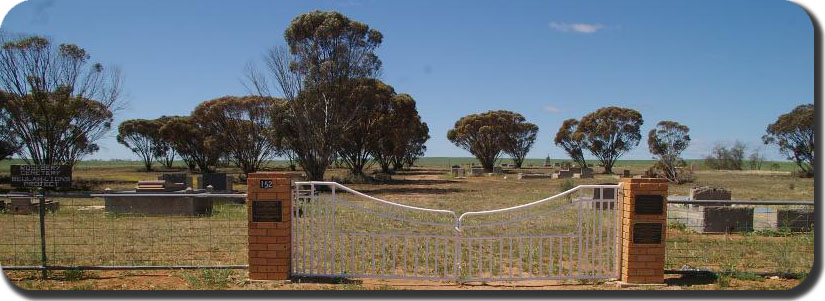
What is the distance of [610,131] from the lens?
5569 cm

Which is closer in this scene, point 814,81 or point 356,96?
point 814,81

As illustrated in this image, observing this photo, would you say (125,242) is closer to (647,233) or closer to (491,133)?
(647,233)

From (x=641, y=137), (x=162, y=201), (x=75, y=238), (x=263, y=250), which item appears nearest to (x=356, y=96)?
(x=162, y=201)

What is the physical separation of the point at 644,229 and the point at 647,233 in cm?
6

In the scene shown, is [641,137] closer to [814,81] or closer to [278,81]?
[278,81]

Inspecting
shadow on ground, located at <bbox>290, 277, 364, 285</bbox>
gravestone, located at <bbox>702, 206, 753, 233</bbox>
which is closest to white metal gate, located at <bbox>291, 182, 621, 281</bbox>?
shadow on ground, located at <bbox>290, 277, 364, 285</bbox>

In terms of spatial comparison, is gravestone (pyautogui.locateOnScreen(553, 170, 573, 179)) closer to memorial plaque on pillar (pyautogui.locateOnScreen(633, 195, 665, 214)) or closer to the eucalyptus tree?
the eucalyptus tree

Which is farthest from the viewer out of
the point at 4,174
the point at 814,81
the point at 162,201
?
the point at 4,174

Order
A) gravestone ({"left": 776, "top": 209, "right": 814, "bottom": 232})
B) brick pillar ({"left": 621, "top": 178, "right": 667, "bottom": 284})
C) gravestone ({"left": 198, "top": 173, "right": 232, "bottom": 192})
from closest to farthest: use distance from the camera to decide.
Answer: brick pillar ({"left": 621, "top": 178, "right": 667, "bottom": 284}) < gravestone ({"left": 776, "top": 209, "right": 814, "bottom": 232}) < gravestone ({"left": 198, "top": 173, "right": 232, "bottom": 192})

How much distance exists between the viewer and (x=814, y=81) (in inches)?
254

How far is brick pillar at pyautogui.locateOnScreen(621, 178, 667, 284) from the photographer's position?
6.53m

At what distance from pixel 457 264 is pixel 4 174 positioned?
4237cm

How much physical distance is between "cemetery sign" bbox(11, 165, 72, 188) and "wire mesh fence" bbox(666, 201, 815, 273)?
7.96 meters

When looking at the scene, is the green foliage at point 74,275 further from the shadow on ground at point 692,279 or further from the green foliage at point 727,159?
the green foliage at point 727,159
